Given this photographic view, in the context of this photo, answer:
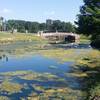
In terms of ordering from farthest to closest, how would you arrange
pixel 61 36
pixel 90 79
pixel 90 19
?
pixel 61 36
pixel 90 19
pixel 90 79

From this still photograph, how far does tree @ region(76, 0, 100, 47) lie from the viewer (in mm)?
61031

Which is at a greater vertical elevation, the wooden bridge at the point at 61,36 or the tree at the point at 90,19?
the tree at the point at 90,19

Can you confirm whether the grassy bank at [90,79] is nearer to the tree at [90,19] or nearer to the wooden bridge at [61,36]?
the tree at [90,19]

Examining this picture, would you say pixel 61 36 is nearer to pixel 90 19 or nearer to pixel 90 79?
pixel 90 19

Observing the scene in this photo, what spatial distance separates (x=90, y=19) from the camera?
6381cm

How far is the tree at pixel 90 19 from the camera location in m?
61.0

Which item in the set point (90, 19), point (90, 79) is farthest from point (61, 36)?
point (90, 79)

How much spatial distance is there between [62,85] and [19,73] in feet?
34.3

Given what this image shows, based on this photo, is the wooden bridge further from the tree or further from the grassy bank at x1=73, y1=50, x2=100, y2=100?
the grassy bank at x1=73, y1=50, x2=100, y2=100

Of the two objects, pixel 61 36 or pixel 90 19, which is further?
pixel 61 36

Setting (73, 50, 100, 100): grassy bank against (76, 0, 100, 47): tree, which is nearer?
(73, 50, 100, 100): grassy bank

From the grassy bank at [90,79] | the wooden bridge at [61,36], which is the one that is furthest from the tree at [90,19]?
the wooden bridge at [61,36]

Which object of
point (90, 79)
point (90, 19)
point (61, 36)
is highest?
point (90, 19)

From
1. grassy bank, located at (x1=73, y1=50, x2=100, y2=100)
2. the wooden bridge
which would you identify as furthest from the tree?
the wooden bridge
